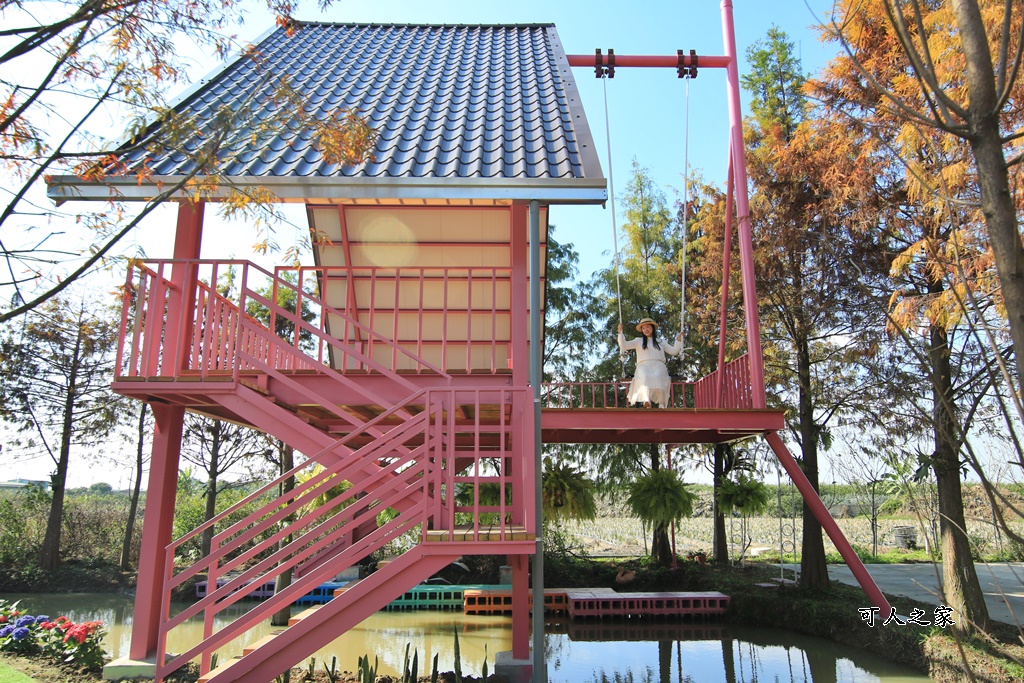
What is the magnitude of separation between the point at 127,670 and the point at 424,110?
21.7ft

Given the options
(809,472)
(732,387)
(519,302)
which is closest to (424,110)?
(519,302)

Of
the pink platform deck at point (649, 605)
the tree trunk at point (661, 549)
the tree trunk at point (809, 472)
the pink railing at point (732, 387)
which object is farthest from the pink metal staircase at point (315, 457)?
the tree trunk at point (661, 549)

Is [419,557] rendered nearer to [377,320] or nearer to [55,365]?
[377,320]

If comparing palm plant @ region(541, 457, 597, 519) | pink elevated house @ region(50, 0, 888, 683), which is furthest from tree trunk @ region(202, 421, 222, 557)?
palm plant @ region(541, 457, 597, 519)

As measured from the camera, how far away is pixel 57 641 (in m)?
7.13

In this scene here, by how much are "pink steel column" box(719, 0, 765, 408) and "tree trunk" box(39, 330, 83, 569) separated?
17.1 m

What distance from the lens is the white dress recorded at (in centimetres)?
929

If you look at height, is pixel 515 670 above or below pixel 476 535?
below

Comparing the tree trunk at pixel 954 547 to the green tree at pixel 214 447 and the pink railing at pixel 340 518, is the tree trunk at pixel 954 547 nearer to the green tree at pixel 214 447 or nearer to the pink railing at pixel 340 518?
the pink railing at pixel 340 518

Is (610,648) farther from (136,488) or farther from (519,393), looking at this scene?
(136,488)

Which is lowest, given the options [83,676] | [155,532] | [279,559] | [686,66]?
[83,676]

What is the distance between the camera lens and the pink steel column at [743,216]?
8.62 metres

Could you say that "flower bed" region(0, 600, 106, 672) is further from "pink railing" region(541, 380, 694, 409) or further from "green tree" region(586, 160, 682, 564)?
"green tree" region(586, 160, 682, 564)

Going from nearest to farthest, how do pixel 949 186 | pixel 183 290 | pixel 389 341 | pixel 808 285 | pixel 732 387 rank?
pixel 389 341 → pixel 183 290 → pixel 949 186 → pixel 732 387 → pixel 808 285
